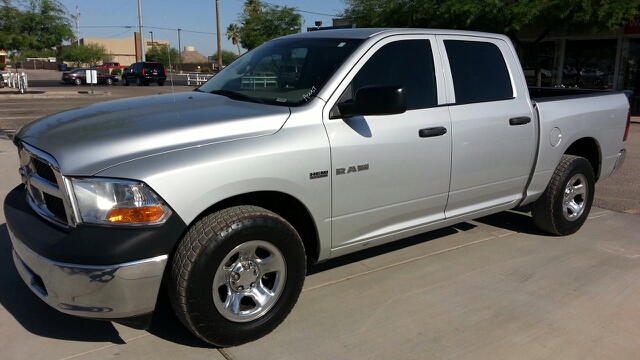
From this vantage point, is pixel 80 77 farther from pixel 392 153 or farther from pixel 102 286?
pixel 102 286

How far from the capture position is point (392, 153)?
3867 mm

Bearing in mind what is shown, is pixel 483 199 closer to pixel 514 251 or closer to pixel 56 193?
pixel 514 251

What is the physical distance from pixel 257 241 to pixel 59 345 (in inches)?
54.3

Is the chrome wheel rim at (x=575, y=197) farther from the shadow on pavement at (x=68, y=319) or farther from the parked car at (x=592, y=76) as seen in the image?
the parked car at (x=592, y=76)

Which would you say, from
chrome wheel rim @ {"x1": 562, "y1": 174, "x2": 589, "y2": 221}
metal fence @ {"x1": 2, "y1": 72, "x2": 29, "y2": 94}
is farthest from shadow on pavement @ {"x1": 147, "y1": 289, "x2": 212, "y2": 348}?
metal fence @ {"x1": 2, "y1": 72, "x2": 29, "y2": 94}

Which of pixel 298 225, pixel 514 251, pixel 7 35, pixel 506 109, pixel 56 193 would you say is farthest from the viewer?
pixel 7 35

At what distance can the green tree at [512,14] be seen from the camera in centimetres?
1659

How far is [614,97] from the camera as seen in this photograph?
5.84 meters

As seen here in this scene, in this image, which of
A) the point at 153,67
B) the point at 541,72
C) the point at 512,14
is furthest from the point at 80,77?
the point at 512,14

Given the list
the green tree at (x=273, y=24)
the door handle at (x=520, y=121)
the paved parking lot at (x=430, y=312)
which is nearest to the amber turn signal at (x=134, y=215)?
the paved parking lot at (x=430, y=312)

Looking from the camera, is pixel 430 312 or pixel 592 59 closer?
Result: pixel 430 312

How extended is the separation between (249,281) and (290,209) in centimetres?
60

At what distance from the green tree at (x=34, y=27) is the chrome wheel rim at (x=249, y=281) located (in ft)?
85.6

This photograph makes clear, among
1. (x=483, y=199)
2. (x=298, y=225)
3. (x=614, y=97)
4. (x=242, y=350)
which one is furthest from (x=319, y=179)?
(x=614, y=97)
